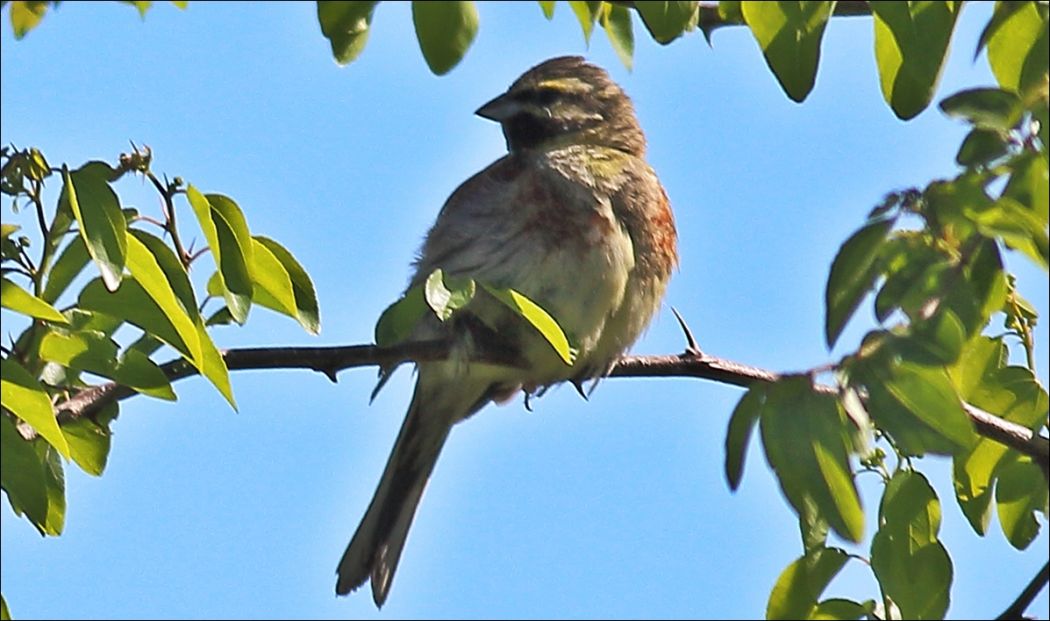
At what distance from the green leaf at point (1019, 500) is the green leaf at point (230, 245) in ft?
4.85

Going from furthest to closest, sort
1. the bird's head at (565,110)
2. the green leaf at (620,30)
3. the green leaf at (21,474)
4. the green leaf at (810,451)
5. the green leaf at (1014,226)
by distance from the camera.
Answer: the bird's head at (565,110) < the green leaf at (620,30) < the green leaf at (21,474) < the green leaf at (810,451) < the green leaf at (1014,226)

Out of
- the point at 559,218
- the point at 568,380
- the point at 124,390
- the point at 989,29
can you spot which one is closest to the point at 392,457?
the point at 568,380

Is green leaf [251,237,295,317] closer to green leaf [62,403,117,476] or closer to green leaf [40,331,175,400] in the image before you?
green leaf [40,331,175,400]

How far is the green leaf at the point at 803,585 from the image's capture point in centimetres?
253

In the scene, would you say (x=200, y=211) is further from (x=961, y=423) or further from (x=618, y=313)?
(x=618, y=313)

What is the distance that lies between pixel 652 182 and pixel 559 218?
2.02ft

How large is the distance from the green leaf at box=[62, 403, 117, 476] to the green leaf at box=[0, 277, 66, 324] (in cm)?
81

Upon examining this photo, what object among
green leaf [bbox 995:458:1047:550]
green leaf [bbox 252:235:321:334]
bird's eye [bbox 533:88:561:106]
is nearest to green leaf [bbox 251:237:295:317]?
green leaf [bbox 252:235:321:334]

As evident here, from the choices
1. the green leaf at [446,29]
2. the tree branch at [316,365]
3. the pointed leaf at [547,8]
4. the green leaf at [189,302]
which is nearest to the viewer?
the green leaf at [446,29]

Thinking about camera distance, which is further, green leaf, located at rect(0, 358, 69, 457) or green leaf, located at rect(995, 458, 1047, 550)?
green leaf, located at rect(995, 458, 1047, 550)

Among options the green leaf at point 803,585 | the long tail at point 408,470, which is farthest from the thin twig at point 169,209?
the long tail at point 408,470

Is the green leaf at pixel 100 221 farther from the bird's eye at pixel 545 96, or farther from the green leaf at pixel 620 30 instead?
the bird's eye at pixel 545 96

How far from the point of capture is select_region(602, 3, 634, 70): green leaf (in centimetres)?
311

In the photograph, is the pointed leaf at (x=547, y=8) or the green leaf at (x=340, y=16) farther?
the pointed leaf at (x=547, y=8)
